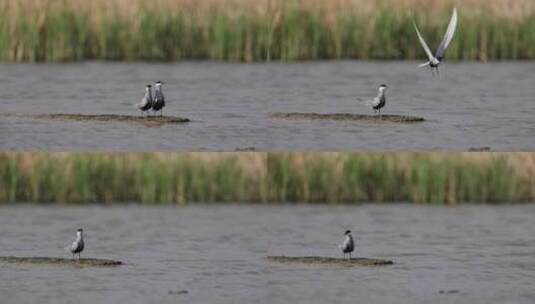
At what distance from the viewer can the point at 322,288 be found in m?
26.4

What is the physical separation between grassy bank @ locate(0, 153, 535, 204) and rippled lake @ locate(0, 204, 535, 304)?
0.77 ft

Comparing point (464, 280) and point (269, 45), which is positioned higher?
point (269, 45)

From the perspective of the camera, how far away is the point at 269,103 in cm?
2817

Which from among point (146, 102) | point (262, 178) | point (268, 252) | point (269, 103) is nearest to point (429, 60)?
point (269, 103)

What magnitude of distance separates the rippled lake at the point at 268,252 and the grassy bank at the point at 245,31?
79.7 inches

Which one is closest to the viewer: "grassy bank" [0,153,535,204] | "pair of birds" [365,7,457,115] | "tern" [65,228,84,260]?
"pair of birds" [365,7,457,115]

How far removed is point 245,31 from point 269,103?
4.33 metres

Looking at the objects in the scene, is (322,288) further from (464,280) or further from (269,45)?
(269,45)

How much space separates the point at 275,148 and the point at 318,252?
3.76m

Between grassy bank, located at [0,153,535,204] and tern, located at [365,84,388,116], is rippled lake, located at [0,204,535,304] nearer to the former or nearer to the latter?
grassy bank, located at [0,153,535,204]

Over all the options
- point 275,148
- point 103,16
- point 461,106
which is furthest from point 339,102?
point 103,16

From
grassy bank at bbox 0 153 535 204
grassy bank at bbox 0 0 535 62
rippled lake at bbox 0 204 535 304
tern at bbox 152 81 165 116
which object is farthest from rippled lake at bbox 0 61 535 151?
rippled lake at bbox 0 204 535 304

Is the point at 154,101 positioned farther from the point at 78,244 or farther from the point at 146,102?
the point at 78,244

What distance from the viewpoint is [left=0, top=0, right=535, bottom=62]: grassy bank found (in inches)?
1272
